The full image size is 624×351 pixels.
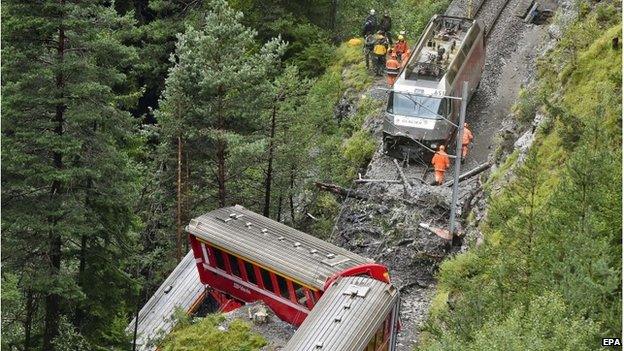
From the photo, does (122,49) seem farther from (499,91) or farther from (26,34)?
(499,91)

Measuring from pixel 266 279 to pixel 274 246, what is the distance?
0.82 m

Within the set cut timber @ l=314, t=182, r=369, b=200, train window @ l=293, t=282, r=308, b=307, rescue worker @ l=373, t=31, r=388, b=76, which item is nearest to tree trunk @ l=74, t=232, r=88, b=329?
train window @ l=293, t=282, r=308, b=307

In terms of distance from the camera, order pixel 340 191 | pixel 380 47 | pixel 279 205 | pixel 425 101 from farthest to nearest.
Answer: pixel 380 47 < pixel 340 191 < pixel 279 205 < pixel 425 101

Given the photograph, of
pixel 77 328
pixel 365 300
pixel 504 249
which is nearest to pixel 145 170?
pixel 77 328

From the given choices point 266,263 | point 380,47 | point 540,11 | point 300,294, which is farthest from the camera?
point 540,11

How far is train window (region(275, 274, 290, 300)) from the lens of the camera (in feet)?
77.0

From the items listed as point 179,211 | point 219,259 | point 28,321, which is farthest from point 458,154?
point 28,321

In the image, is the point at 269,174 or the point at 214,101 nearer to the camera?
the point at 214,101

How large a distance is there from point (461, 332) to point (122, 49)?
10608mm

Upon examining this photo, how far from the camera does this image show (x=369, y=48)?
1480 inches

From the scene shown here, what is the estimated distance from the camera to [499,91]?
34.7 m

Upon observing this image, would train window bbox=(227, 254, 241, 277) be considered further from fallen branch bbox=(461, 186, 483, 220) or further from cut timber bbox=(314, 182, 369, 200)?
fallen branch bbox=(461, 186, 483, 220)

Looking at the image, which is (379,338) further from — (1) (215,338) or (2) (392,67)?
(2) (392,67)

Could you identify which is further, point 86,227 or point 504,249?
point 86,227
